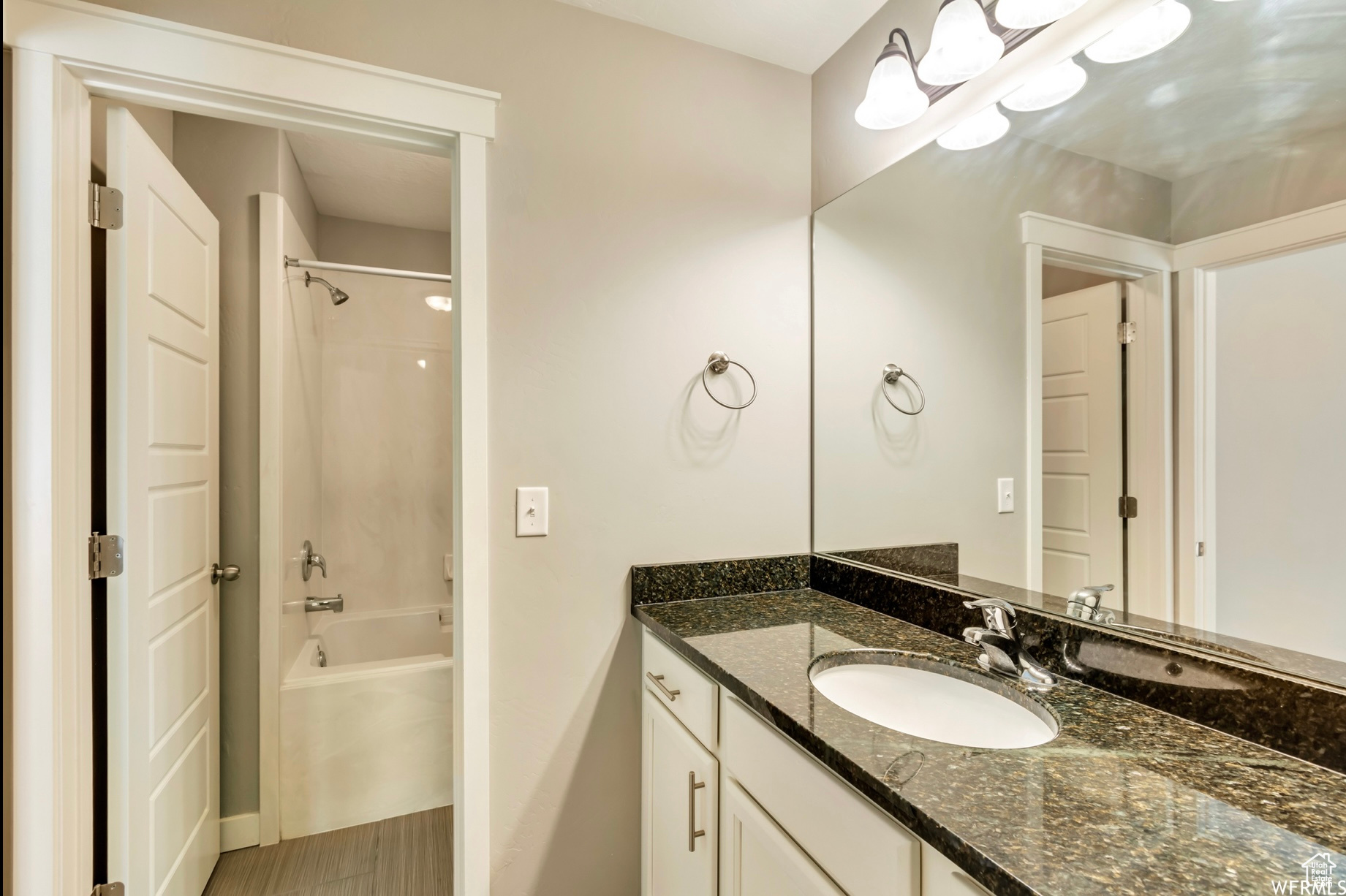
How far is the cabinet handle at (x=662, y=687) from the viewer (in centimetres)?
135

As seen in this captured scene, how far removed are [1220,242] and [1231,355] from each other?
174 millimetres

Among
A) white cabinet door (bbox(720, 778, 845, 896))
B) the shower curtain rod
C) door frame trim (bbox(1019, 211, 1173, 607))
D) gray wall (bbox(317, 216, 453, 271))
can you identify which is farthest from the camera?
gray wall (bbox(317, 216, 453, 271))

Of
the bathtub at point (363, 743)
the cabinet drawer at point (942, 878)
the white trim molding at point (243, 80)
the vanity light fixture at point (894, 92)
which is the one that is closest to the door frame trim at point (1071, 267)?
the vanity light fixture at point (894, 92)

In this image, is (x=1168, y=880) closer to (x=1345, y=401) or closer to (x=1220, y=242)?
(x=1345, y=401)

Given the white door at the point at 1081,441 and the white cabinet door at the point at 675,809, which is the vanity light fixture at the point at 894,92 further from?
the white cabinet door at the point at 675,809

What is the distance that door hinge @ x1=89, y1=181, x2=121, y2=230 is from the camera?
1297 millimetres

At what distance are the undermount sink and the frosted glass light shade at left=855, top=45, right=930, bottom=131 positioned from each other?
1211 mm

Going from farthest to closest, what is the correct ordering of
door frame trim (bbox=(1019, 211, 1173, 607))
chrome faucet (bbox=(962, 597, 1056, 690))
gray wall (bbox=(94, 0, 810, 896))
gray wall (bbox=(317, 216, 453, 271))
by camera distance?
1. gray wall (bbox=(317, 216, 453, 271))
2. gray wall (bbox=(94, 0, 810, 896))
3. chrome faucet (bbox=(962, 597, 1056, 690))
4. door frame trim (bbox=(1019, 211, 1173, 607))

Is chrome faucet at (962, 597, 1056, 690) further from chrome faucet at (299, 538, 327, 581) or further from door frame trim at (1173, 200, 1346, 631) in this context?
chrome faucet at (299, 538, 327, 581)

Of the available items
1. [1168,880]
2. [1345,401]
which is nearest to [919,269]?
[1345,401]

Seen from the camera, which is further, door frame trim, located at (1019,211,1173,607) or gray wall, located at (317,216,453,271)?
gray wall, located at (317,216,453,271)

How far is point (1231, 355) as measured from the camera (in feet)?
2.92

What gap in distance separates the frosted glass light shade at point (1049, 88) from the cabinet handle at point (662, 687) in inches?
55.5

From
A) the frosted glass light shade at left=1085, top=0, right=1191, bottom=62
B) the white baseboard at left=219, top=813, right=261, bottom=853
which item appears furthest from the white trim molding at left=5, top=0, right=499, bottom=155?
the white baseboard at left=219, top=813, right=261, bottom=853
